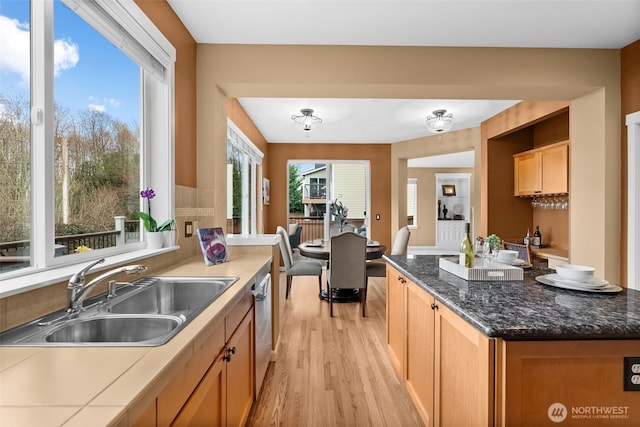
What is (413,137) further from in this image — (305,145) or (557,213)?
(557,213)

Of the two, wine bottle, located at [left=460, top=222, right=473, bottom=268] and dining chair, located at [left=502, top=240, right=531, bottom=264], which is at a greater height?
wine bottle, located at [left=460, top=222, right=473, bottom=268]

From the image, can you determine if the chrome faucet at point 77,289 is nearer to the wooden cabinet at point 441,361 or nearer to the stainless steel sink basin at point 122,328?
the stainless steel sink basin at point 122,328

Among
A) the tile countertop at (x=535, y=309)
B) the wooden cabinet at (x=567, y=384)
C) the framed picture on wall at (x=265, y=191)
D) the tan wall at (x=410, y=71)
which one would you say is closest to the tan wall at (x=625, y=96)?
the tan wall at (x=410, y=71)

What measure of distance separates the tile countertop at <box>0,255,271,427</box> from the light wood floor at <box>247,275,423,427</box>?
1325 millimetres

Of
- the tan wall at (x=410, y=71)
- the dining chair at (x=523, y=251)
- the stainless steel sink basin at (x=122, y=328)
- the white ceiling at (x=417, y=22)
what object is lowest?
the dining chair at (x=523, y=251)

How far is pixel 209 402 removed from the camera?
1130 mm

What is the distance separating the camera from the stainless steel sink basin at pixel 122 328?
1114mm

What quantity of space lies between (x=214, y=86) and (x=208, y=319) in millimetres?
2249

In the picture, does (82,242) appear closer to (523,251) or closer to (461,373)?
(461,373)

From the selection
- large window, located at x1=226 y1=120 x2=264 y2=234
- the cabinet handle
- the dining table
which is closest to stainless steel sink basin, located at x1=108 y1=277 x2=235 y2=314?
the cabinet handle

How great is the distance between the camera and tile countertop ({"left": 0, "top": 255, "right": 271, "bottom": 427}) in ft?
1.94

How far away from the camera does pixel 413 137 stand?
6.16 meters

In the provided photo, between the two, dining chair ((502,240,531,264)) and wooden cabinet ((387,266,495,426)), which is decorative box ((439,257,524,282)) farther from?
dining chair ((502,240,531,264))

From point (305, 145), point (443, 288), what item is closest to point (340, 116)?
point (305, 145)
